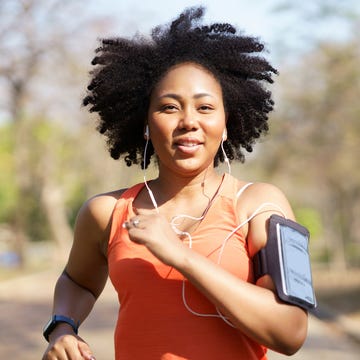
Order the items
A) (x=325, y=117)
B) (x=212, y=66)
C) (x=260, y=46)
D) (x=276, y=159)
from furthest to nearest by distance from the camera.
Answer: (x=276, y=159) < (x=325, y=117) < (x=260, y=46) < (x=212, y=66)

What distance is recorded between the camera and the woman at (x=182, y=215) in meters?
2.53

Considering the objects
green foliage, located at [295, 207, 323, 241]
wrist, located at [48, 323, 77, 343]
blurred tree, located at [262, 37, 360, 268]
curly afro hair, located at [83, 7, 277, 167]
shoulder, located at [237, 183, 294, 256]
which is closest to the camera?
shoulder, located at [237, 183, 294, 256]

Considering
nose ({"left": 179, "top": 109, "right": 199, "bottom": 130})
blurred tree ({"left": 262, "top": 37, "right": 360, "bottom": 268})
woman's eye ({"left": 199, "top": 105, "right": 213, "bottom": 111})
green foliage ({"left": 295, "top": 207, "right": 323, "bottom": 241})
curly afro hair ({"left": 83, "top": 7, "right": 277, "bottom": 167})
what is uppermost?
green foliage ({"left": 295, "top": 207, "right": 323, "bottom": 241})

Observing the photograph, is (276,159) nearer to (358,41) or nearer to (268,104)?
(358,41)

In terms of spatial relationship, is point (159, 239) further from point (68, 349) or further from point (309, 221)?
point (309, 221)

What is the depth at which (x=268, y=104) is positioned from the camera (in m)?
3.21

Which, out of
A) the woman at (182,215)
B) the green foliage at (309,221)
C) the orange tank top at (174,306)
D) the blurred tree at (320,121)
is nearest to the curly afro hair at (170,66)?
the woman at (182,215)

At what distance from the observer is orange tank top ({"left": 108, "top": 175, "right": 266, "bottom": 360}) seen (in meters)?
2.64

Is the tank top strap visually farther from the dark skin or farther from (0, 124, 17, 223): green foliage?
(0, 124, 17, 223): green foliage

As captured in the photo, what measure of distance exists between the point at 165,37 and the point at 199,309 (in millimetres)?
1012

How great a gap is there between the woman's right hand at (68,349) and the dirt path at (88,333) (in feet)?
23.8

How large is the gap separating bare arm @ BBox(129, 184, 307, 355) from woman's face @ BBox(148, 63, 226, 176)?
13.8 inches

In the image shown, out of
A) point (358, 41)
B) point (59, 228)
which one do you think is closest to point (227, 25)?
point (358, 41)

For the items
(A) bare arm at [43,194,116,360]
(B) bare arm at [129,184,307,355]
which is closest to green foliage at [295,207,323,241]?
(A) bare arm at [43,194,116,360]
